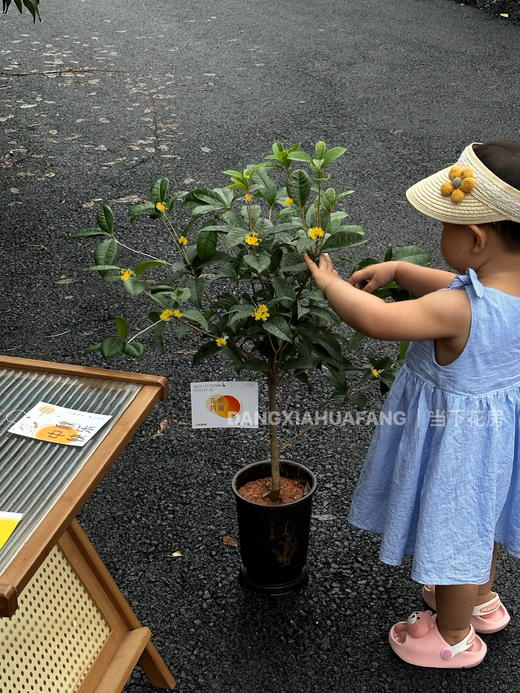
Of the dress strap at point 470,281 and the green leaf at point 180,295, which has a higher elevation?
the dress strap at point 470,281

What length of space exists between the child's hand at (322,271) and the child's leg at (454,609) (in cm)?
89

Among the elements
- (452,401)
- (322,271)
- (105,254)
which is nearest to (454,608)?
(452,401)

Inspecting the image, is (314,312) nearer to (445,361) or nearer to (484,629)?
(445,361)

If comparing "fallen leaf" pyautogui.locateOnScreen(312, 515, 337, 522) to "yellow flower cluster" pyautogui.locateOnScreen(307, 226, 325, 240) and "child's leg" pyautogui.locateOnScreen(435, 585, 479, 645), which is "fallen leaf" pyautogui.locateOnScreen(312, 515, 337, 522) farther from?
"yellow flower cluster" pyautogui.locateOnScreen(307, 226, 325, 240)

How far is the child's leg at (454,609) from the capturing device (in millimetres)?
2334

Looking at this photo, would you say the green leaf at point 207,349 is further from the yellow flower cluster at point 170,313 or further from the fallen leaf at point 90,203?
the fallen leaf at point 90,203

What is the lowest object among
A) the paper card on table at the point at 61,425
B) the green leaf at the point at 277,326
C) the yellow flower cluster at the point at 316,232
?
the paper card on table at the point at 61,425

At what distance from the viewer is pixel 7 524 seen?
1647mm

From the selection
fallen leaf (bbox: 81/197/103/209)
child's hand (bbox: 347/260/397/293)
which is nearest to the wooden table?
child's hand (bbox: 347/260/397/293)

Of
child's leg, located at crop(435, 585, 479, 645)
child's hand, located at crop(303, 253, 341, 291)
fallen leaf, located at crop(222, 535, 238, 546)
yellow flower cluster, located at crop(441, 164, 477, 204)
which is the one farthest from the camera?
fallen leaf, located at crop(222, 535, 238, 546)

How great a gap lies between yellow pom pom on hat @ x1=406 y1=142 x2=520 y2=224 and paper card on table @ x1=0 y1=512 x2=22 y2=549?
3.73 feet

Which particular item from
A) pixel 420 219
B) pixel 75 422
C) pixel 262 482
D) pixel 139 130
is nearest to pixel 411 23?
pixel 139 130

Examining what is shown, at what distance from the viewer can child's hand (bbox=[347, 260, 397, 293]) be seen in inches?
88.3

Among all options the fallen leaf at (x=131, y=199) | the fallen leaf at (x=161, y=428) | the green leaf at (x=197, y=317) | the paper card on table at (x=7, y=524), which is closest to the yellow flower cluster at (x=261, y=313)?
the green leaf at (x=197, y=317)
